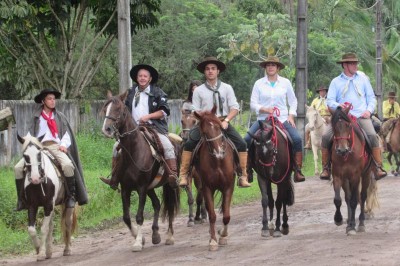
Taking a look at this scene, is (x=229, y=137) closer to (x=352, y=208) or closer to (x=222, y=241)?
(x=222, y=241)

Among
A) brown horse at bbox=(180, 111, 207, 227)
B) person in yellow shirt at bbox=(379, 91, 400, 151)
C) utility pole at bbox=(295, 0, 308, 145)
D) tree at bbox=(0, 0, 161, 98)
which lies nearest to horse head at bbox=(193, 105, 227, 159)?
brown horse at bbox=(180, 111, 207, 227)

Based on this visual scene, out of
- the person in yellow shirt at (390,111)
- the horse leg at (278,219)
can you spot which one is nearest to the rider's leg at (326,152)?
the horse leg at (278,219)

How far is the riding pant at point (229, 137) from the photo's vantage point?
1487 centimetres

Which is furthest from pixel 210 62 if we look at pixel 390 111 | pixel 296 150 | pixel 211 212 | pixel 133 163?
pixel 390 111

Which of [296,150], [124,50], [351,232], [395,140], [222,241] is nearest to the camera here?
[222,241]

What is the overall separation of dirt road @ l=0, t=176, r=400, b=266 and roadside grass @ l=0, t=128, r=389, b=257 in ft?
2.12

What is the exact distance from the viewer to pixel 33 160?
13836 millimetres

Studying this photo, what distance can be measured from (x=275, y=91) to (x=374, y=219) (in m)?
3.55

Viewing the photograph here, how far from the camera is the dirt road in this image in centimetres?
1295

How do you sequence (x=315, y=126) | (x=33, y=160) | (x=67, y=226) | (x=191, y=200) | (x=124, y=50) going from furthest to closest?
(x=315, y=126), (x=124, y=50), (x=191, y=200), (x=67, y=226), (x=33, y=160)

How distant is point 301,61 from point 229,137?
14.0 m

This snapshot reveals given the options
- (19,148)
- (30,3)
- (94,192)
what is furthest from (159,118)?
(30,3)

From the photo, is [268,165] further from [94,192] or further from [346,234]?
[94,192]

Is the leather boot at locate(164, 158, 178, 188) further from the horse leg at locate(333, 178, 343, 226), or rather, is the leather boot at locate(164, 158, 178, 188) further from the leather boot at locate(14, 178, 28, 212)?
the horse leg at locate(333, 178, 343, 226)
